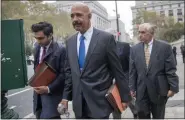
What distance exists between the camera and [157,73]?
4238mm

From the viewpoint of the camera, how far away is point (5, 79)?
343 centimetres

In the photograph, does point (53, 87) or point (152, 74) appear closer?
point (53, 87)

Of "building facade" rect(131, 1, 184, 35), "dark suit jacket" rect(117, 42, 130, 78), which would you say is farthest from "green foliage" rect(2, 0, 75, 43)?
"building facade" rect(131, 1, 184, 35)

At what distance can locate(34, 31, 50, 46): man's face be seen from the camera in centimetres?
390

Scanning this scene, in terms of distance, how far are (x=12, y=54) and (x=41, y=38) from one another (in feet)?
1.94

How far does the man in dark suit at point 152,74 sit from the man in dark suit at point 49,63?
1.03m

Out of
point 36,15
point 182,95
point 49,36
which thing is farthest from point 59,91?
point 36,15

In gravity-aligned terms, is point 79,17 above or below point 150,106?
above

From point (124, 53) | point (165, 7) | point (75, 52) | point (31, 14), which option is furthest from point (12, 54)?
point (165, 7)

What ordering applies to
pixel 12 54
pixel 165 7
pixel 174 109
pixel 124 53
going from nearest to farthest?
pixel 12 54 → pixel 124 53 → pixel 174 109 → pixel 165 7

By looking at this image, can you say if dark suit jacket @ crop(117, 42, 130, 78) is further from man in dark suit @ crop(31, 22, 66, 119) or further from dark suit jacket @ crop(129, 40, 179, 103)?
man in dark suit @ crop(31, 22, 66, 119)

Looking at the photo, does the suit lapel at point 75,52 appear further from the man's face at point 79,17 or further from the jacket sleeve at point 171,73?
the jacket sleeve at point 171,73

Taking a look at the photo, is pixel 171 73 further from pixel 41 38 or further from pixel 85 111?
pixel 41 38

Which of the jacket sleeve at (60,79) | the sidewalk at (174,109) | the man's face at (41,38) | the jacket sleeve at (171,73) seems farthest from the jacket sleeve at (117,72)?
the sidewalk at (174,109)
